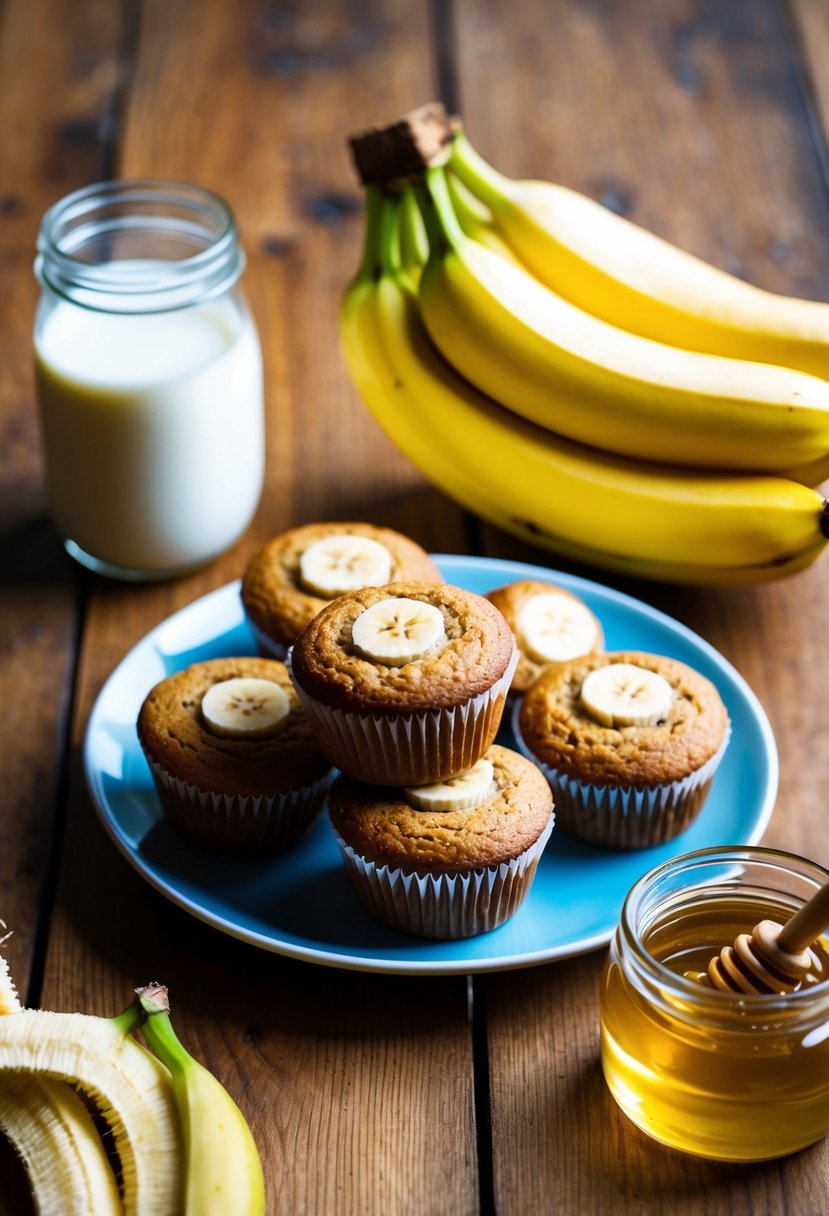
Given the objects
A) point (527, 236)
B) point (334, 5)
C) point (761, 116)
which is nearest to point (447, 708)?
point (527, 236)

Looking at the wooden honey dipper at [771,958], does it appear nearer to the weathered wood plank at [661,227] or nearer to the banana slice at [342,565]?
the weathered wood plank at [661,227]

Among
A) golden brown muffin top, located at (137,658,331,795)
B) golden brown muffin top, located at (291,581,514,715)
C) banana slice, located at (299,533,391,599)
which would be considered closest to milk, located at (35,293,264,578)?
banana slice, located at (299,533,391,599)

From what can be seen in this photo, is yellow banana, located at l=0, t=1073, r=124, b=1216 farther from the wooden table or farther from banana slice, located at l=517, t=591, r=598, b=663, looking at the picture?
banana slice, located at l=517, t=591, r=598, b=663

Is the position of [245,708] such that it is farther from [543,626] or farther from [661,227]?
[661,227]

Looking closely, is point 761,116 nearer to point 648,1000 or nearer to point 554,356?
point 554,356

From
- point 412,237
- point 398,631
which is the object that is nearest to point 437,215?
point 412,237
